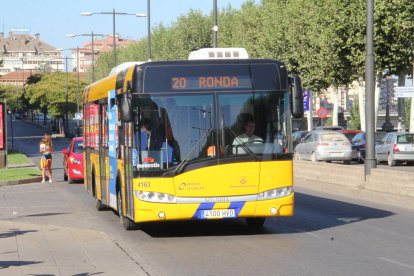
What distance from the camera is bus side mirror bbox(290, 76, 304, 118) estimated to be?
49.6ft

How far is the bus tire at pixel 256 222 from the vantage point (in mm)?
16875

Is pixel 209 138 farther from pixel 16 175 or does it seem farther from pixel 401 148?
pixel 401 148

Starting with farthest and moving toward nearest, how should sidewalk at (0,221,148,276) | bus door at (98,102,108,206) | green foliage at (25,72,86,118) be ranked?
green foliage at (25,72,86,118) < bus door at (98,102,108,206) < sidewalk at (0,221,148,276)

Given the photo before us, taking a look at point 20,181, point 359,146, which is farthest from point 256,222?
point 359,146

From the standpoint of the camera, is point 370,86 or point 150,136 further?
point 370,86

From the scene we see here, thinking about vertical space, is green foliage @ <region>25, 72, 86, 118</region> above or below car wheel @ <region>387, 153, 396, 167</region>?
above

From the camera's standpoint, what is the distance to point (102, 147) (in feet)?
65.0

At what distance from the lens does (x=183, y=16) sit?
9675 centimetres

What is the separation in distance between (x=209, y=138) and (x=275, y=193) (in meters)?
1.35

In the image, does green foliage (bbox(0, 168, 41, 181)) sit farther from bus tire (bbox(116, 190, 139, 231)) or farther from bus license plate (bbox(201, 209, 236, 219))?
bus license plate (bbox(201, 209, 236, 219))

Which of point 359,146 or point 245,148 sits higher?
point 245,148

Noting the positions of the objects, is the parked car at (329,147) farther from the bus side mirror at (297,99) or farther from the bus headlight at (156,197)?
the bus headlight at (156,197)

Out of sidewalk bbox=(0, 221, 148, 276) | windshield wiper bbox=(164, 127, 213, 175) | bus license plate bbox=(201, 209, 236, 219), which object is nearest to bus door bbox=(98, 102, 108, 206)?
sidewalk bbox=(0, 221, 148, 276)

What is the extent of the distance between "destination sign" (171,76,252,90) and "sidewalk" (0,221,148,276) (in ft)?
8.64
